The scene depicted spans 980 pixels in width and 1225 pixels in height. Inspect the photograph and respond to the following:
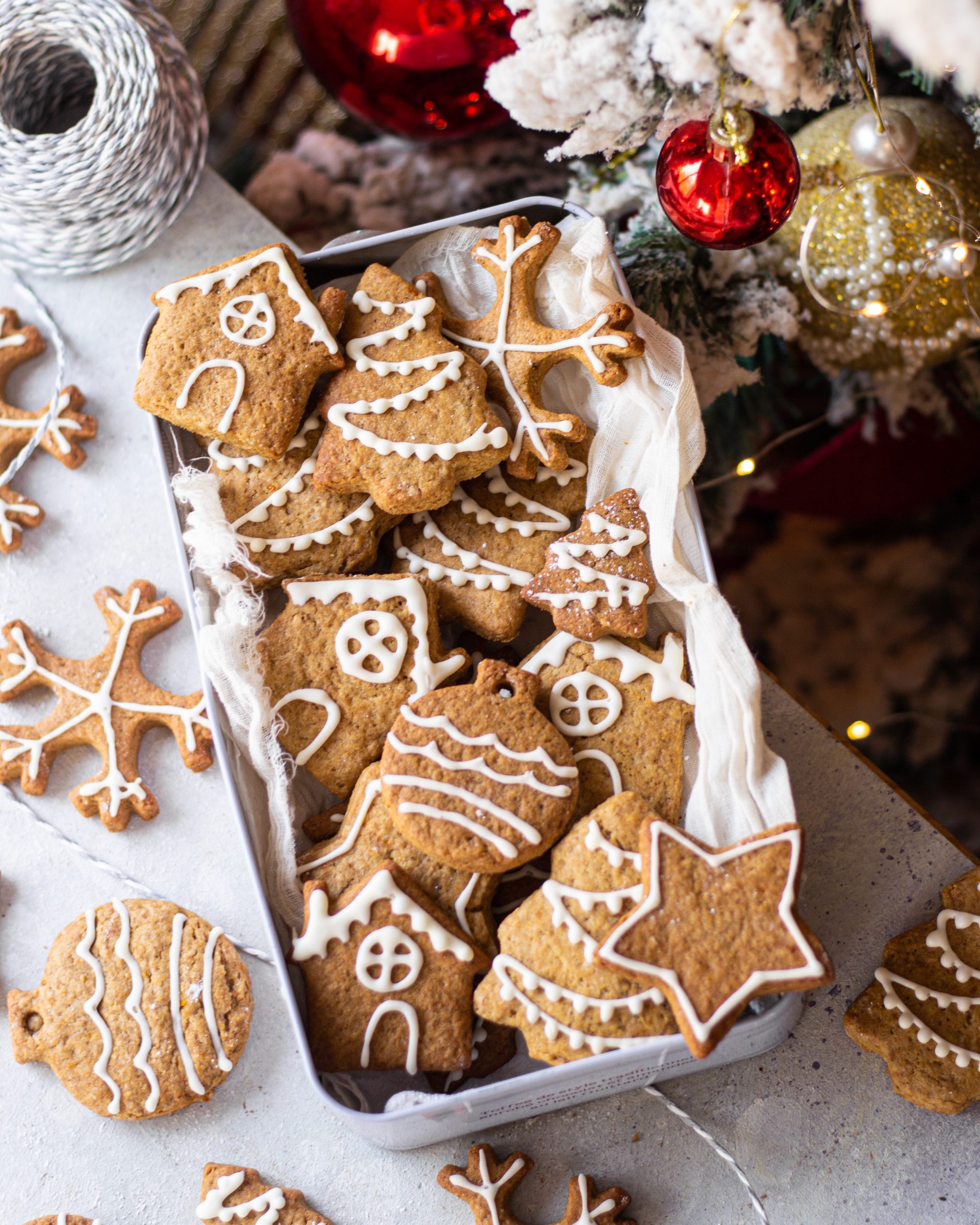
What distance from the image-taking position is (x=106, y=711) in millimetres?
1194

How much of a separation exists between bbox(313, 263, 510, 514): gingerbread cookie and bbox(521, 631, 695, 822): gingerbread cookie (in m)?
→ 0.23

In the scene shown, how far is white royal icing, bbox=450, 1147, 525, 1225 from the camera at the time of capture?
1069 mm

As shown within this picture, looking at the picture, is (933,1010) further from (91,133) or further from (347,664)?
(91,133)

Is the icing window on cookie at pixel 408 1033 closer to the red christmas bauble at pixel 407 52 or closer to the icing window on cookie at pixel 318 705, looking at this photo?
the icing window on cookie at pixel 318 705

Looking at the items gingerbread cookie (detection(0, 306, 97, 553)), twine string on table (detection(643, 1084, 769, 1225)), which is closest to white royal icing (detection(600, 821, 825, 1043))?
twine string on table (detection(643, 1084, 769, 1225))

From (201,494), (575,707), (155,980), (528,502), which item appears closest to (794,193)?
(528,502)

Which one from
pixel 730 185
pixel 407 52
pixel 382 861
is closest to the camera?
pixel 730 185

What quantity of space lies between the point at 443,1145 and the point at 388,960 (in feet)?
0.87

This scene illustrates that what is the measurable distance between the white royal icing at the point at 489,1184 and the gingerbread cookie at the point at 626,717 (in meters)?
0.38

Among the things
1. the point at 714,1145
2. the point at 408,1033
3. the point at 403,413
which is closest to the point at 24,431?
the point at 403,413

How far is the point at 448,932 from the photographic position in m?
1.01

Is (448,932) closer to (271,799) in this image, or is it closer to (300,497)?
(271,799)

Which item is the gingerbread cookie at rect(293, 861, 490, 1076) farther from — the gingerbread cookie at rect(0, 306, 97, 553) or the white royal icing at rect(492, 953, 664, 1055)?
the gingerbread cookie at rect(0, 306, 97, 553)

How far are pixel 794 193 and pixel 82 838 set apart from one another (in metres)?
1.00
